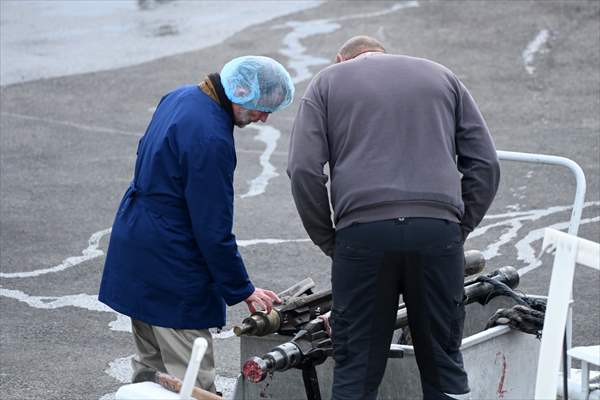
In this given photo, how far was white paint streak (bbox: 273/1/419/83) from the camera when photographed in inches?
551

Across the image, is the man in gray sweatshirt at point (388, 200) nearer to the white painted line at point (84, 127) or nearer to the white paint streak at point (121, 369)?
the white paint streak at point (121, 369)

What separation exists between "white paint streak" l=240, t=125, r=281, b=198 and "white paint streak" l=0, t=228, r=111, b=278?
5.10 feet

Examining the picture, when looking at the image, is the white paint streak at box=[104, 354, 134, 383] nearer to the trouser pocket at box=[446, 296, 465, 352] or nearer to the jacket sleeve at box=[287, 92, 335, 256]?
the jacket sleeve at box=[287, 92, 335, 256]

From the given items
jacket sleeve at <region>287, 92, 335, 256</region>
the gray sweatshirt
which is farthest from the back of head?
jacket sleeve at <region>287, 92, 335, 256</region>

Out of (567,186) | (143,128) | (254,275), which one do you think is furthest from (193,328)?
(143,128)

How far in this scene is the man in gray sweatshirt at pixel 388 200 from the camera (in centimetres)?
378

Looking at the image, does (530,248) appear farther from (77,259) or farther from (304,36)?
(304,36)

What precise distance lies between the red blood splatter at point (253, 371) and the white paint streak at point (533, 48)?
10.3 metres

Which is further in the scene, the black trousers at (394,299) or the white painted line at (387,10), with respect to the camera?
the white painted line at (387,10)

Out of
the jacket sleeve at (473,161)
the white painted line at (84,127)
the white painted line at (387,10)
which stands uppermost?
the jacket sleeve at (473,161)

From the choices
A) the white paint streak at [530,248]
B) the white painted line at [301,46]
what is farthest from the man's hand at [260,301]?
the white painted line at [301,46]

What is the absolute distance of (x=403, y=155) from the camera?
12.4ft

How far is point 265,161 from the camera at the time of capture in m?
10.4

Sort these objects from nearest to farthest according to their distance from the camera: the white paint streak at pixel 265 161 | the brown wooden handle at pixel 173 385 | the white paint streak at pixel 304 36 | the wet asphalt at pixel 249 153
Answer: the brown wooden handle at pixel 173 385 → the wet asphalt at pixel 249 153 → the white paint streak at pixel 265 161 → the white paint streak at pixel 304 36
